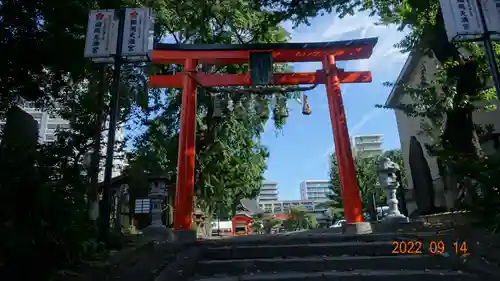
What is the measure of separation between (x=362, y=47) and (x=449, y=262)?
680 cm

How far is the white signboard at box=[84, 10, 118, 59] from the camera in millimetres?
4691

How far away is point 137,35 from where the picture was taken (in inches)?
201

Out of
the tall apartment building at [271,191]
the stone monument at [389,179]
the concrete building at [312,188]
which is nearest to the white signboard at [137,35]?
the stone monument at [389,179]

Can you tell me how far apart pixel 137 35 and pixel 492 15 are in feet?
18.3

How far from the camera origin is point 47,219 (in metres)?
2.55

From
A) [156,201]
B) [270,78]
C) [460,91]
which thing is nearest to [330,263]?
[156,201]

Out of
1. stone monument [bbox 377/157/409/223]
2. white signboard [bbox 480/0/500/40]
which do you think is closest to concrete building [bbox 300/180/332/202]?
stone monument [bbox 377/157/409/223]

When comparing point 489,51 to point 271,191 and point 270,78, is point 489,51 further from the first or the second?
point 271,191

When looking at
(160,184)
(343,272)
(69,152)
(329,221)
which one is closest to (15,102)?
(69,152)

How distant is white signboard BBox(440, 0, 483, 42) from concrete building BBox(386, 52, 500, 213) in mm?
4220

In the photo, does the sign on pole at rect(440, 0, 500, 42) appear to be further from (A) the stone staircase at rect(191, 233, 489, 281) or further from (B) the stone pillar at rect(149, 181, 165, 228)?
(B) the stone pillar at rect(149, 181, 165, 228)

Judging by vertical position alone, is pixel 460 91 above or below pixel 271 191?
below

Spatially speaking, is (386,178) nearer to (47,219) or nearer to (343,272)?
(343,272)
